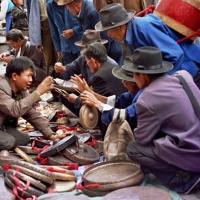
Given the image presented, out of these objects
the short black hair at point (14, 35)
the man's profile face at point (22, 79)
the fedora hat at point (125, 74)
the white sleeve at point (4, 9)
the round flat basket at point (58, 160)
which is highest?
the fedora hat at point (125, 74)

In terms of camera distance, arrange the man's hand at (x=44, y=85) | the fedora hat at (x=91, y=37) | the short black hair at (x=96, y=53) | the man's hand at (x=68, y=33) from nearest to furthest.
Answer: the man's hand at (x=44, y=85), the short black hair at (x=96, y=53), the fedora hat at (x=91, y=37), the man's hand at (x=68, y=33)

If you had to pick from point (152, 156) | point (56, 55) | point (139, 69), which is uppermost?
point (139, 69)

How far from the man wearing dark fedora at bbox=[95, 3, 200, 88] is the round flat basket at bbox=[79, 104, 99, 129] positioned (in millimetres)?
786

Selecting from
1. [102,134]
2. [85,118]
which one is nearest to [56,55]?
[102,134]

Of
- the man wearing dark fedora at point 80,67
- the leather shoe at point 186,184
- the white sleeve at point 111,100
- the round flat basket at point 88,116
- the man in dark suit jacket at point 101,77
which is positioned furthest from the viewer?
the man wearing dark fedora at point 80,67

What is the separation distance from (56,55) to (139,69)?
466cm

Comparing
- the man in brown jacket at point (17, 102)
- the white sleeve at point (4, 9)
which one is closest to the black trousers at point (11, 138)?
the man in brown jacket at point (17, 102)

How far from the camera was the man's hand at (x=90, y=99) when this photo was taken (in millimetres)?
4699

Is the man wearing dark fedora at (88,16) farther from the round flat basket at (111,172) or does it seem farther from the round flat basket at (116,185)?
the round flat basket at (116,185)

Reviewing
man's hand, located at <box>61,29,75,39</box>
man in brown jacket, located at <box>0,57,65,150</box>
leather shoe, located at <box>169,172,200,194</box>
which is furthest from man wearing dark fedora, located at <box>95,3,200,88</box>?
man's hand, located at <box>61,29,75,39</box>

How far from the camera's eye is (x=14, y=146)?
5035mm

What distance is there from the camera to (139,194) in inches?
147

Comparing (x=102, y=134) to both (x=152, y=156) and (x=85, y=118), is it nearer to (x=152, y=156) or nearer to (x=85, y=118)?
(x=85, y=118)

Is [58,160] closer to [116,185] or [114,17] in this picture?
[116,185]
